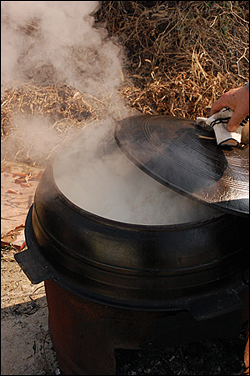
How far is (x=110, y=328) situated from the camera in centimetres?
160

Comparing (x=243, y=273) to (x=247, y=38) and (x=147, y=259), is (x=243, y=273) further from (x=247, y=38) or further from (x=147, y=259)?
(x=247, y=38)

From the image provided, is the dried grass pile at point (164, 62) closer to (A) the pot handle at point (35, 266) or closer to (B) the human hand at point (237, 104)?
(B) the human hand at point (237, 104)

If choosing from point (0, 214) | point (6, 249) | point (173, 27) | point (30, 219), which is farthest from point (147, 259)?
point (173, 27)

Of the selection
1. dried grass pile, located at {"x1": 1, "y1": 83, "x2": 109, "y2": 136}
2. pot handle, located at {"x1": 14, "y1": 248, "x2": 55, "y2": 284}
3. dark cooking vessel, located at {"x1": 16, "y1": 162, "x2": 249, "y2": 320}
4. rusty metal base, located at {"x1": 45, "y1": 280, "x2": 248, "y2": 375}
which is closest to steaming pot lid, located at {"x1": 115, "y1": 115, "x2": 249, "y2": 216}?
dark cooking vessel, located at {"x1": 16, "y1": 162, "x2": 249, "y2": 320}

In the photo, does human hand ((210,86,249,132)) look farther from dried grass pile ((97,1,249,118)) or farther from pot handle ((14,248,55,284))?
dried grass pile ((97,1,249,118))

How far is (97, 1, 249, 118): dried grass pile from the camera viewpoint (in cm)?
482

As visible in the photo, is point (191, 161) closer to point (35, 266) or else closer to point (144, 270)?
point (144, 270)

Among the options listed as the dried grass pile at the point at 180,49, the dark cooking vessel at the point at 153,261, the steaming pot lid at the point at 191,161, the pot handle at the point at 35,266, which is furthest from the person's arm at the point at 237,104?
the dried grass pile at the point at 180,49

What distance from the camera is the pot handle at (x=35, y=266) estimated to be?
5.22ft

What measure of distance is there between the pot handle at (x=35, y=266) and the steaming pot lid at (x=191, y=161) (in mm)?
719

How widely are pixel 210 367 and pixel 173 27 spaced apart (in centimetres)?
551

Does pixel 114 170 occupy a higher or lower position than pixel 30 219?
higher

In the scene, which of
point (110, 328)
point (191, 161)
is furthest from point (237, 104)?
point (110, 328)

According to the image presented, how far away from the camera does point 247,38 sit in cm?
568
